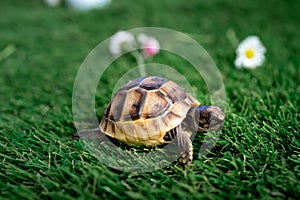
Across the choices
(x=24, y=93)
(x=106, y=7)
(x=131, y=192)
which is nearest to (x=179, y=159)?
(x=131, y=192)

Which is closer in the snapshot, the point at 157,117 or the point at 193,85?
the point at 157,117

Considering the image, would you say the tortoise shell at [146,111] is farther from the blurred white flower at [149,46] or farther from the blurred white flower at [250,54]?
the blurred white flower at [149,46]

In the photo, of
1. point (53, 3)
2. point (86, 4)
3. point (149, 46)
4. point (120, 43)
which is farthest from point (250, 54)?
point (53, 3)

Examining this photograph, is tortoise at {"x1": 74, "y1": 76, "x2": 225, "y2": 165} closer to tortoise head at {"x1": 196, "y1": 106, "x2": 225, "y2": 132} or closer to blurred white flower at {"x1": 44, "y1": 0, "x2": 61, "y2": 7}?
tortoise head at {"x1": 196, "y1": 106, "x2": 225, "y2": 132}

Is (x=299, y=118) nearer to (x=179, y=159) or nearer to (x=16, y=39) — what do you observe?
(x=179, y=159)

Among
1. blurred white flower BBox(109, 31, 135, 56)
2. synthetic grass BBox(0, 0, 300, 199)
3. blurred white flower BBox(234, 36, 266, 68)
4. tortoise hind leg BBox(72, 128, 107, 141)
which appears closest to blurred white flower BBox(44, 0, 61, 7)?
synthetic grass BBox(0, 0, 300, 199)

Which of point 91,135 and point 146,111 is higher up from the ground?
point 146,111

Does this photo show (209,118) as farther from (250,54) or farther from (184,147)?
(250,54)
